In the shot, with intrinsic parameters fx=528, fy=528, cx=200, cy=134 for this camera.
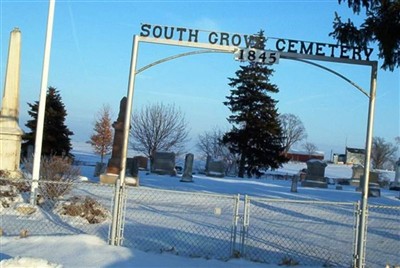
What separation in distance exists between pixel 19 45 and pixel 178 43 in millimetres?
6980

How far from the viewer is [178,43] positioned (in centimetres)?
1134

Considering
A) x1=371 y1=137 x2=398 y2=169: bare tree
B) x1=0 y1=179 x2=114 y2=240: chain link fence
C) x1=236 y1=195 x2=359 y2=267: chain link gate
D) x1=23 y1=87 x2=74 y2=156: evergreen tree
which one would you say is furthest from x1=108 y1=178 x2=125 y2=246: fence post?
x1=371 y1=137 x2=398 y2=169: bare tree

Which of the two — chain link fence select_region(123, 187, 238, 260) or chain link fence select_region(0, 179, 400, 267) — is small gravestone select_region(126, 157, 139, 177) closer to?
chain link fence select_region(123, 187, 238, 260)

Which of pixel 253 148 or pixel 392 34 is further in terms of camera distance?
pixel 253 148

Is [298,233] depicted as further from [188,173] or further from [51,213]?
[188,173]

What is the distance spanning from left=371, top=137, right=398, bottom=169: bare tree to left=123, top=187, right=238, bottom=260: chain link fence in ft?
269

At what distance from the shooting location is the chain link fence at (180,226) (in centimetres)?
841

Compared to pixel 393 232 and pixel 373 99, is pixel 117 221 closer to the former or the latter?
pixel 373 99

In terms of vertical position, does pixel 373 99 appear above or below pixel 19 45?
below

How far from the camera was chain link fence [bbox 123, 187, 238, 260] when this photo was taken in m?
8.41

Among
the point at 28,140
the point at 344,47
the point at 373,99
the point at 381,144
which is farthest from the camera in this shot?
the point at 381,144

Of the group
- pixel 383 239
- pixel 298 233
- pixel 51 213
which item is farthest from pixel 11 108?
pixel 383 239

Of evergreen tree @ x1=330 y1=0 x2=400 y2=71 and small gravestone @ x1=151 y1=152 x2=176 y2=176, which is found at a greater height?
evergreen tree @ x1=330 y1=0 x2=400 y2=71

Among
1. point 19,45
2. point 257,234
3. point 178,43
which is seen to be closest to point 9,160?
point 19,45
